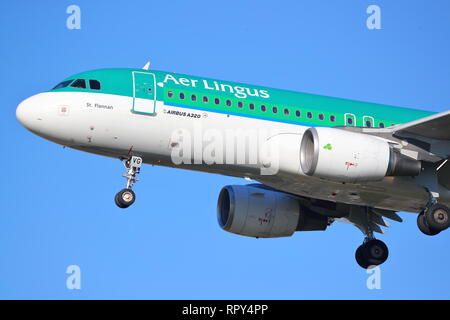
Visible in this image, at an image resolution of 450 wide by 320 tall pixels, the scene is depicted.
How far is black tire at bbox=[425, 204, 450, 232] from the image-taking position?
28.1 metres

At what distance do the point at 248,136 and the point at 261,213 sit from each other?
4.49 metres

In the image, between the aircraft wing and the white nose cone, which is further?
the aircraft wing

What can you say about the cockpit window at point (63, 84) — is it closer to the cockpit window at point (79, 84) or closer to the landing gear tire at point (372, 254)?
the cockpit window at point (79, 84)

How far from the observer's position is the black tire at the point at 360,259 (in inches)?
1283

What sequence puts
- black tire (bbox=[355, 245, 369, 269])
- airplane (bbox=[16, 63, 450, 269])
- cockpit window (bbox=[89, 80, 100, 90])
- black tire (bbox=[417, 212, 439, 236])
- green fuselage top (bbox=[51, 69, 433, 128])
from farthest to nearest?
black tire (bbox=[355, 245, 369, 269]) → black tire (bbox=[417, 212, 439, 236]) → green fuselage top (bbox=[51, 69, 433, 128]) → cockpit window (bbox=[89, 80, 100, 90]) → airplane (bbox=[16, 63, 450, 269])

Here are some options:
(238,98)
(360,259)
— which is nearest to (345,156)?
(238,98)

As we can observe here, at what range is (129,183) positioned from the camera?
91.8 feet

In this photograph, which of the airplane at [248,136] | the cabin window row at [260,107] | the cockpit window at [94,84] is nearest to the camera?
the airplane at [248,136]

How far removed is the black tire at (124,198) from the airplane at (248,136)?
0.03 metres

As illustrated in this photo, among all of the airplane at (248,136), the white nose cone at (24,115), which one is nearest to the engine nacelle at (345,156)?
the airplane at (248,136)

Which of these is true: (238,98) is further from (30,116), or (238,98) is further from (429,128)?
(30,116)

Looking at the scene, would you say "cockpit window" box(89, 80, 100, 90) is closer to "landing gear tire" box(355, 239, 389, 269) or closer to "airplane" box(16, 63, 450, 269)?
"airplane" box(16, 63, 450, 269)

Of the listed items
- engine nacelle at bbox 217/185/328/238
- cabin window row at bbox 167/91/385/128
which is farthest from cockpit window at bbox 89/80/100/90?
engine nacelle at bbox 217/185/328/238

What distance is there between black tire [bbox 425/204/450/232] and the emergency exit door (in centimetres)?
872
